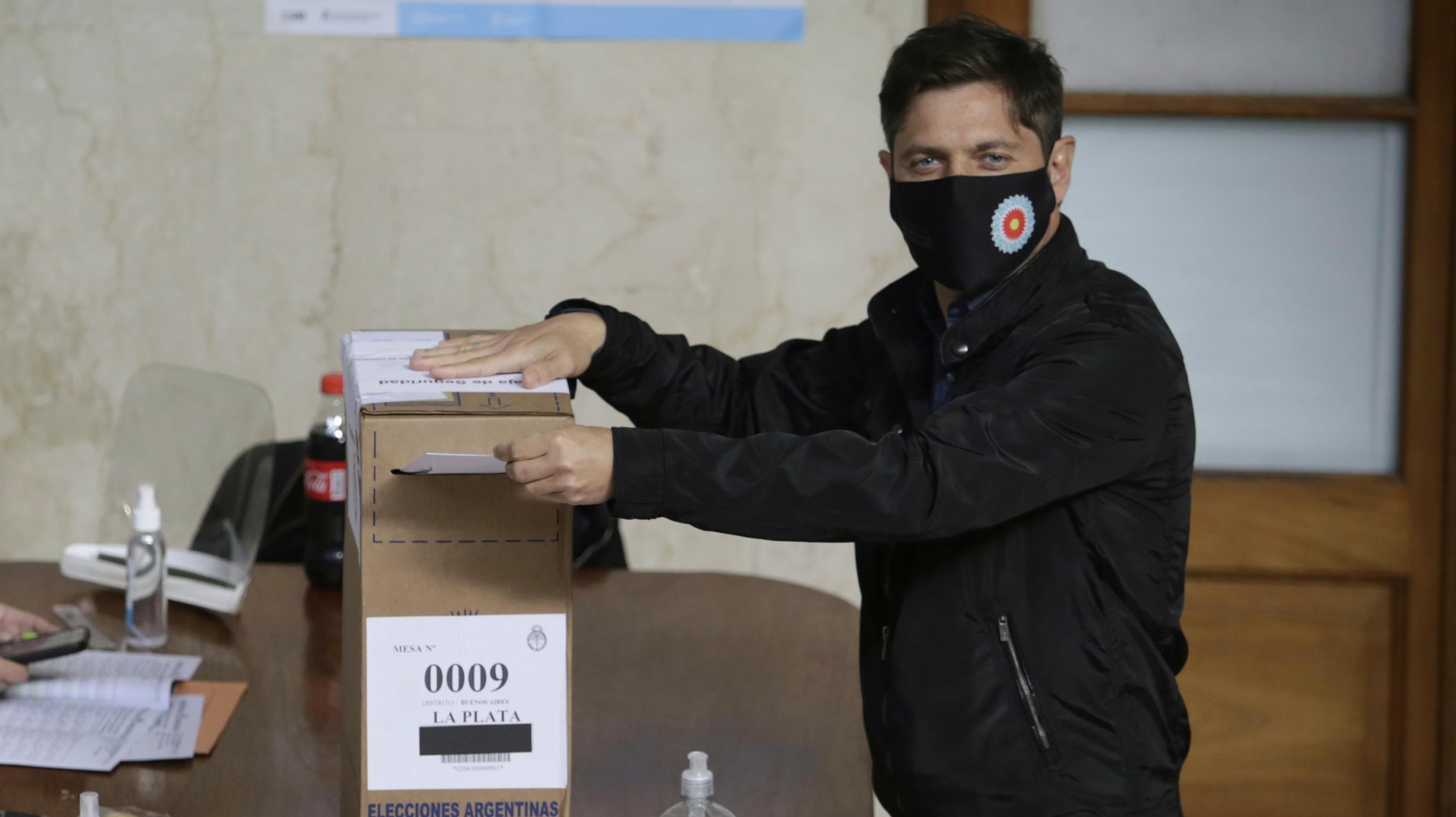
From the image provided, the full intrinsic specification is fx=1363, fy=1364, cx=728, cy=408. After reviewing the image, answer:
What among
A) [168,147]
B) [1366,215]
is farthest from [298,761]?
[1366,215]

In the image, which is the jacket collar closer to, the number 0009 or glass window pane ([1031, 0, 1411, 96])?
the number 0009

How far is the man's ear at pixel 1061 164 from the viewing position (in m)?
1.51

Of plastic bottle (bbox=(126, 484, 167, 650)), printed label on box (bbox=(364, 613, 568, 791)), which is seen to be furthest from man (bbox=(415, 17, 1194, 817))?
plastic bottle (bbox=(126, 484, 167, 650))

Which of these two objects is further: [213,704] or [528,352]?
[213,704]

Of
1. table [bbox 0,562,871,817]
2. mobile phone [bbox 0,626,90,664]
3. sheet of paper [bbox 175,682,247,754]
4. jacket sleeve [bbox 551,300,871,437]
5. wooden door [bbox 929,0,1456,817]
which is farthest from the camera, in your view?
wooden door [bbox 929,0,1456,817]

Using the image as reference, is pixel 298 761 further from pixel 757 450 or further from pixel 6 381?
pixel 6 381

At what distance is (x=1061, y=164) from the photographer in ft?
4.99

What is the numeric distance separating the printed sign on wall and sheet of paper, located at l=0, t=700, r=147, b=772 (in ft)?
5.51

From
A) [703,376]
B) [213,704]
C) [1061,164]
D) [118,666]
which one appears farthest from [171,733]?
[1061,164]

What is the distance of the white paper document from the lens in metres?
1.44

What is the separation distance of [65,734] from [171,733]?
0.10 meters

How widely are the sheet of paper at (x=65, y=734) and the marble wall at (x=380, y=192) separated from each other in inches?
57.8

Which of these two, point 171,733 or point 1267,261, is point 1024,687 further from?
Answer: point 1267,261

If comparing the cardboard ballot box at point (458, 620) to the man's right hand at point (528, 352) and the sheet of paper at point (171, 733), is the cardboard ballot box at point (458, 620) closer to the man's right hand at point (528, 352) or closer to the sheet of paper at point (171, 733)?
the man's right hand at point (528, 352)
